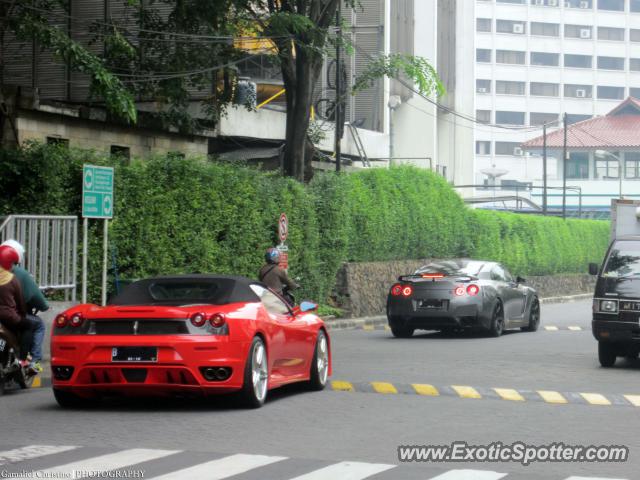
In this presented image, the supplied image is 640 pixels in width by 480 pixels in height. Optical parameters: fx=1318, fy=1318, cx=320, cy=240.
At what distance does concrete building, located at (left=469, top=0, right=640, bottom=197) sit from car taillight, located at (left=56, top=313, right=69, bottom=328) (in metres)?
114

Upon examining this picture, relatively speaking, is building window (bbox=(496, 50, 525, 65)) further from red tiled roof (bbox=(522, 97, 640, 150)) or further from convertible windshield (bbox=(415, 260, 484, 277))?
convertible windshield (bbox=(415, 260, 484, 277))

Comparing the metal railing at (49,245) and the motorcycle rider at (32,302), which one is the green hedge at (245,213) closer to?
the metal railing at (49,245)

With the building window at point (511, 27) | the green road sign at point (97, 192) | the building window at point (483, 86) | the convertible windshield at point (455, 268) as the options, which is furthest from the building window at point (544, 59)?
the green road sign at point (97, 192)

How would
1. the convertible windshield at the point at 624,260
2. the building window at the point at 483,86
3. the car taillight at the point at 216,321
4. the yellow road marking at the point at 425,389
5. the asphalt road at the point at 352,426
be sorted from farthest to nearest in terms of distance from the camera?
the building window at the point at 483,86, the convertible windshield at the point at 624,260, the yellow road marking at the point at 425,389, the car taillight at the point at 216,321, the asphalt road at the point at 352,426

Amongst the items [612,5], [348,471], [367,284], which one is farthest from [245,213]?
[612,5]

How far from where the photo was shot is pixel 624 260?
710 inches

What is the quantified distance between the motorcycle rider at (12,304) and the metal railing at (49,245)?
3.62 m

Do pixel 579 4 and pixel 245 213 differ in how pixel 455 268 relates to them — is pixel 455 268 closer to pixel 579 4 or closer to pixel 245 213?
pixel 245 213

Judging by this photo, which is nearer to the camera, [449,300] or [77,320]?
[77,320]

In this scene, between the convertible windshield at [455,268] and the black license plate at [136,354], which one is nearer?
the black license plate at [136,354]

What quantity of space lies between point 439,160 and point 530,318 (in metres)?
42.8

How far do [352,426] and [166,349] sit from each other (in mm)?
1923

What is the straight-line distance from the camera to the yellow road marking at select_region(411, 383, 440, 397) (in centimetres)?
1408

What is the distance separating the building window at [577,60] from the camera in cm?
12781
